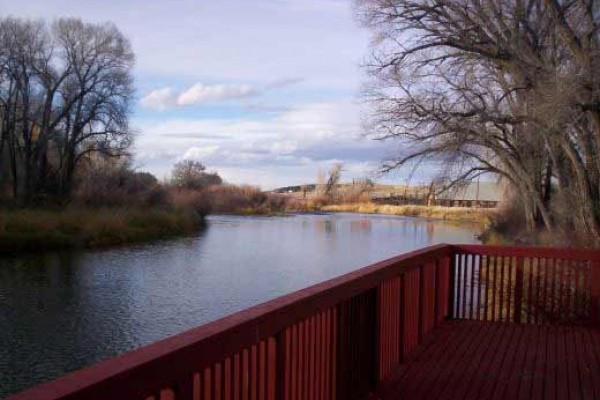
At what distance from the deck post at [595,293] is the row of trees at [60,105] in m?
35.7

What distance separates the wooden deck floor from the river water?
7.03 meters

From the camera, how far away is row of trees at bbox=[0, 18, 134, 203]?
126 ft

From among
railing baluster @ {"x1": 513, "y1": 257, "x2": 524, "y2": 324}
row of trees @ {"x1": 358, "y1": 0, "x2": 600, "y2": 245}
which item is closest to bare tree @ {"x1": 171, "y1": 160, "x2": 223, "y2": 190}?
row of trees @ {"x1": 358, "y1": 0, "x2": 600, "y2": 245}

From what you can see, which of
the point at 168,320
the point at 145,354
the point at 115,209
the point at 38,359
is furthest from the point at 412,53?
the point at 115,209

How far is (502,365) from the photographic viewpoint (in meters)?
5.58

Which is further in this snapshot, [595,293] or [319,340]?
[595,293]

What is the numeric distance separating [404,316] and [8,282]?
1658cm

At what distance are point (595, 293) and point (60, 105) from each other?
38.5m

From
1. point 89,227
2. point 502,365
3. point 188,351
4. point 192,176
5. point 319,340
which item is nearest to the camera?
point 188,351

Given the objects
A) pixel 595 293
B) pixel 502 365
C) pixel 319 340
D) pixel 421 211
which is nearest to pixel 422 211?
pixel 421 211

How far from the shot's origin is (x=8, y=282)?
19.2m

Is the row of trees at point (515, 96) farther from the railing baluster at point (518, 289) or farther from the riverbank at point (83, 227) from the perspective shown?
the riverbank at point (83, 227)

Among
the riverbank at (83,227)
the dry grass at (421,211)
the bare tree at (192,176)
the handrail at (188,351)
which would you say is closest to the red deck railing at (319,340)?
the handrail at (188,351)

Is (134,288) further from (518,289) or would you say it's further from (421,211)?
(421,211)
